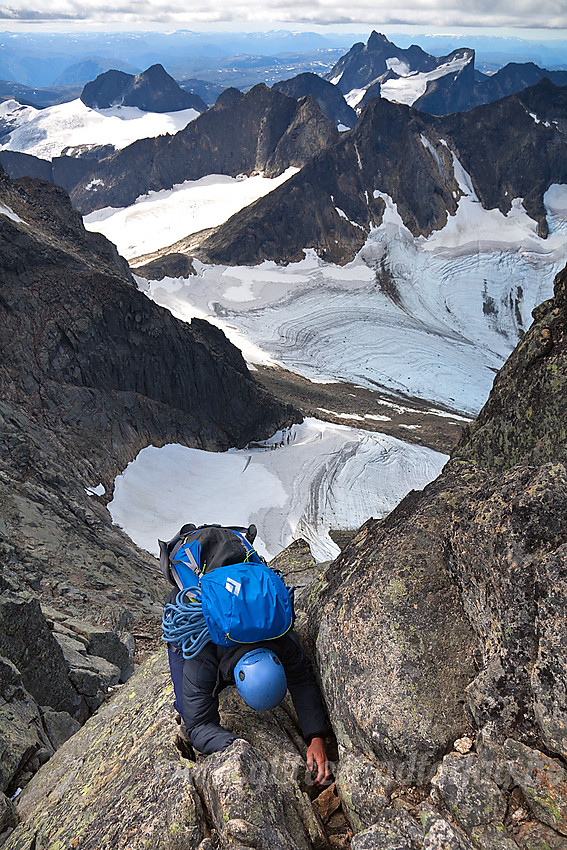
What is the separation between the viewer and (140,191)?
130m

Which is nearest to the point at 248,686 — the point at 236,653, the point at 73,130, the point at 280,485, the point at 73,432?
the point at 236,653

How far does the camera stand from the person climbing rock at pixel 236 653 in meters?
5.11

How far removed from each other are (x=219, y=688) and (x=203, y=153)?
477 feet

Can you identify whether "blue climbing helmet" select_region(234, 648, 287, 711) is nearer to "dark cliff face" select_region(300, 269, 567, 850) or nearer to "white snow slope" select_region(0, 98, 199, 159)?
"dark cliff face" select_region(300, 269, 567, 850)

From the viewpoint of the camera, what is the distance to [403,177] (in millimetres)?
93750

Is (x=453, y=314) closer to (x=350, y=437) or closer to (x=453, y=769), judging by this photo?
(x=350, y=437)

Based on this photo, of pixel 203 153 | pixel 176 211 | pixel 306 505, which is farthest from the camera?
pixel 203 153

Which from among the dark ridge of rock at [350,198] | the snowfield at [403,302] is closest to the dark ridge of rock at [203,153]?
the dark ridge of rock at [350,198]

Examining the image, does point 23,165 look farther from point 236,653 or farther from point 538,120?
point 236,653

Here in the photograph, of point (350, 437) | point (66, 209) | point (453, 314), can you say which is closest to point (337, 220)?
point (453, 314)

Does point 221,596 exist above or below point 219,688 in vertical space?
above

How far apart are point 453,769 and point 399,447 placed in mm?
31209

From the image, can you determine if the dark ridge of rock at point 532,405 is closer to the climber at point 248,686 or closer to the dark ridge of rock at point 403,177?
the climber at point 248,686

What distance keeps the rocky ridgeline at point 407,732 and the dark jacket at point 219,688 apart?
185mm
